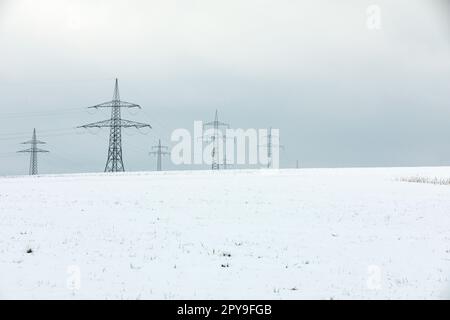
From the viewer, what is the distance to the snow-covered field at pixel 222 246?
1338 cm

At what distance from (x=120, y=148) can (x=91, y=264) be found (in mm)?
35151

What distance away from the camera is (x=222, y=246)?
18.2 meters

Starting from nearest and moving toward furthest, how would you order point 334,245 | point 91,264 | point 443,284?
1. point 443,284
2. point 91,264
3. point 334,245

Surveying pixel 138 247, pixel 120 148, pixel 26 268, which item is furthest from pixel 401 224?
pixel 120 148

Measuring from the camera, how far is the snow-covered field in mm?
13383
